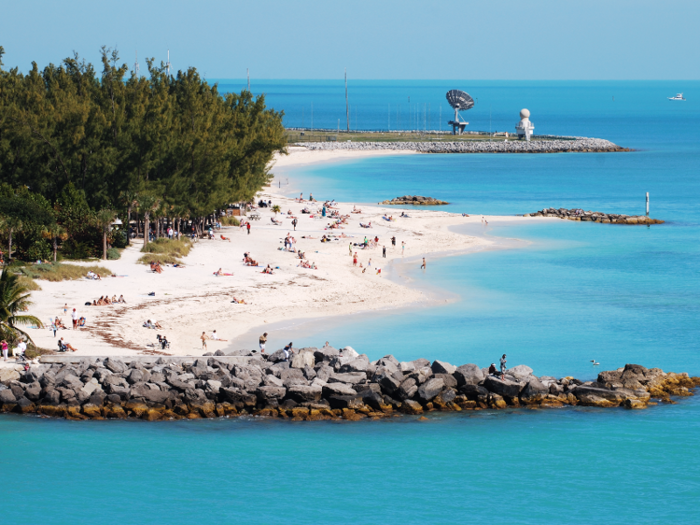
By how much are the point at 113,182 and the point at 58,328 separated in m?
21.2

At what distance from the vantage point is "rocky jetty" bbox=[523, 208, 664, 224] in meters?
84.6

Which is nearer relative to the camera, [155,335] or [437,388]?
[437,388]

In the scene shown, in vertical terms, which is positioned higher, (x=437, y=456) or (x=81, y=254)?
(x=81, y=254)

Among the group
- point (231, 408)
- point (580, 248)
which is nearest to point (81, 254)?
Result: point (231, 408)

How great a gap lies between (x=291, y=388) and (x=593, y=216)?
199 ft

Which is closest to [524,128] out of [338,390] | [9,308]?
[338,390]

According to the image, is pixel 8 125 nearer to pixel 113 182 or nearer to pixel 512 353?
pixel 113 182

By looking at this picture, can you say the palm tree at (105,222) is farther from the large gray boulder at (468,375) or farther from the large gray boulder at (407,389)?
the large gray boulder at (468,375)

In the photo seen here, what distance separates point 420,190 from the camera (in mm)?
107375

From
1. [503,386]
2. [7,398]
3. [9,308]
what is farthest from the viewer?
[9,308]

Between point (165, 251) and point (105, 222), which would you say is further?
point (165, 251)

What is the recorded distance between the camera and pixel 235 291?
1868 inches

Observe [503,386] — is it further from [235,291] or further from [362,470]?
[235,291]

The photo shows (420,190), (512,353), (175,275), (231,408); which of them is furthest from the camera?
(420,190)
